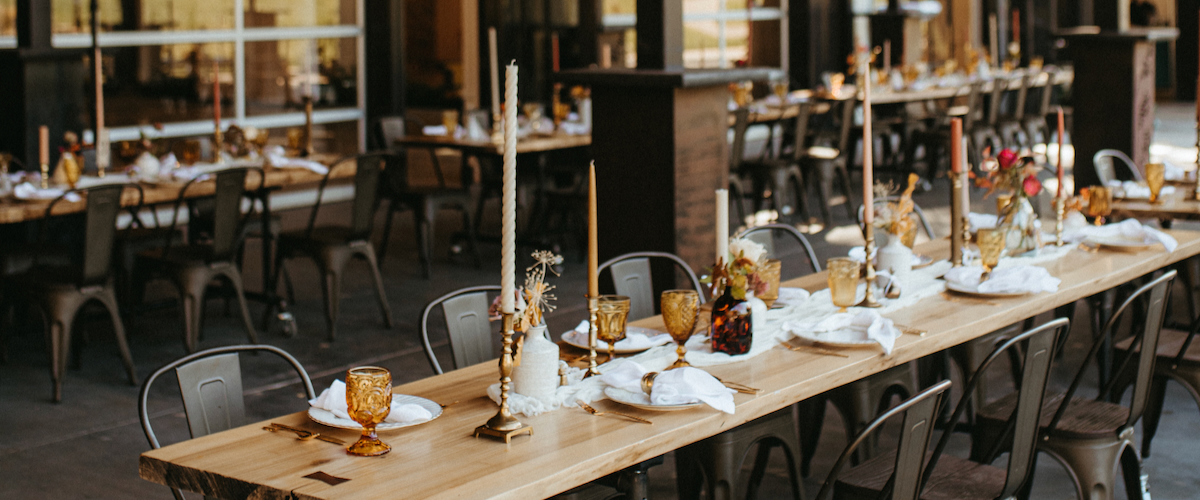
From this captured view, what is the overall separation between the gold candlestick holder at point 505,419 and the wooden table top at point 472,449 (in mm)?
21

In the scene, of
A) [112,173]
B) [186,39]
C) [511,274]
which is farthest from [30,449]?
[186,39]

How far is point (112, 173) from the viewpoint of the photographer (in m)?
5.95

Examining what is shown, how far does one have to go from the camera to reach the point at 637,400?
2520 millimetres

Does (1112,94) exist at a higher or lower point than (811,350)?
higher

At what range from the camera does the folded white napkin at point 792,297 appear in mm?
3506

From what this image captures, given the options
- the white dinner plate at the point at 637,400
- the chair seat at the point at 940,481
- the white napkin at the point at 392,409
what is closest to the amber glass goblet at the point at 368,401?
the white napkin at the point at 392,409

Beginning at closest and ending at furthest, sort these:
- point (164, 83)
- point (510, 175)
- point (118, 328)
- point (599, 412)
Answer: point (510, 175), point (599, 412), point (118, 328), point (164, 83)

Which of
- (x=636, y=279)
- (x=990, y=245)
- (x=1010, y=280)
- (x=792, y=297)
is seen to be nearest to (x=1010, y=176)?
(x=990, y=245)

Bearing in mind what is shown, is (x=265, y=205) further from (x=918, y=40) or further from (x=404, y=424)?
(x=918, y=40)

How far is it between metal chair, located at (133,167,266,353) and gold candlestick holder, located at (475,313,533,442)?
325cm

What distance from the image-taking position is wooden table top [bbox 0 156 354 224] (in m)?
5.01

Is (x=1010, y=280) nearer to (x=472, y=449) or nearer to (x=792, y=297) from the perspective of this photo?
(x=792, y=297)

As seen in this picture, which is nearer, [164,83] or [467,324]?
[467,324]

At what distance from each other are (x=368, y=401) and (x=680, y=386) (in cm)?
66
